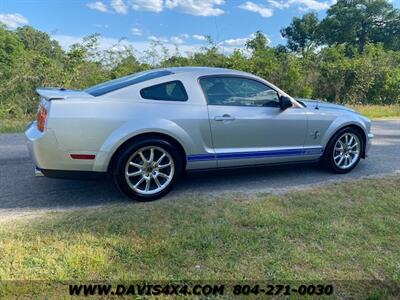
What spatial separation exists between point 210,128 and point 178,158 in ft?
1.72

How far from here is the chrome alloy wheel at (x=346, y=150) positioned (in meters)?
5.36

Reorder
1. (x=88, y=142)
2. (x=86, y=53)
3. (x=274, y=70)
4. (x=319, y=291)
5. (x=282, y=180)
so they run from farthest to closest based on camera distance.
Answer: (x=274, y=70), (x=86, y=53), (x=282, y=180), (x=88, y=142), (x=319, y=291)

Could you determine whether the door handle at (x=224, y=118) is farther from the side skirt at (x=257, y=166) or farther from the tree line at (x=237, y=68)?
the tree line at (x=237, y=68)

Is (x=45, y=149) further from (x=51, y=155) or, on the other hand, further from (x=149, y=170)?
(x=149, y=170)

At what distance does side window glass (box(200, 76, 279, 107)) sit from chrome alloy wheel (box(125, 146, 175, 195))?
89 cm

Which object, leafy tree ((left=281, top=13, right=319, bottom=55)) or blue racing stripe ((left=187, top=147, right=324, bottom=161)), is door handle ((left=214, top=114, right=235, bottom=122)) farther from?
leafy tree ((left=281, top=13, right=319, bottom=55))

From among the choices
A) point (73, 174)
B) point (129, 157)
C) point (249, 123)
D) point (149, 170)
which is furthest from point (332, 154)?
point (73, 174)

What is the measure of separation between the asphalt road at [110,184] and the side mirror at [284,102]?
102 cm

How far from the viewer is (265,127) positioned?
474 centimetres

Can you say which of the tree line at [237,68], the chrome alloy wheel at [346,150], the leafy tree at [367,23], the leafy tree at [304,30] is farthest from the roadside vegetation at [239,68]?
the leafy tree at [304,30]

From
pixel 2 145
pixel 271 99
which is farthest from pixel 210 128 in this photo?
pixel 2 145

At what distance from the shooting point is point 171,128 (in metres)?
4.21

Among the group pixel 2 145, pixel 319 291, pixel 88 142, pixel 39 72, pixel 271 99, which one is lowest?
pixel 319 291

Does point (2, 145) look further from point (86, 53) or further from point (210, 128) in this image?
point (86, 53)
